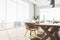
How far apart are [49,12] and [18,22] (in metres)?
4.87

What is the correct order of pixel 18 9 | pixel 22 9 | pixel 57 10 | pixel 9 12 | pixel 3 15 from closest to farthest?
1. pixel 3 15
2. pixel 9 12
3. pixel 18 9
4. pixel 22 9
5. pixel 57 10

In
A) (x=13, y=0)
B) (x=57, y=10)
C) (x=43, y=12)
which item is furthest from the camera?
(x=43, y=12)

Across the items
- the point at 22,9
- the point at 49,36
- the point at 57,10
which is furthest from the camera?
the point at 57,10

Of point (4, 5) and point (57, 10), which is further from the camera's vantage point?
point (57, 10)

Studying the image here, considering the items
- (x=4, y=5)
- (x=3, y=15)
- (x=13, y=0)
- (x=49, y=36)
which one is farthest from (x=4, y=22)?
(x=49, y=36)

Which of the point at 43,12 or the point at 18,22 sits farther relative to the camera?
the point at 43,12

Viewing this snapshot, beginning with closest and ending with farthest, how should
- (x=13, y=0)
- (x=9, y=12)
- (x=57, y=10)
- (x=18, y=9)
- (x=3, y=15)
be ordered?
(x=3, y=15)
(x=9, y=12)
(x=13, y=0)
(x=18, y=9)
(x=57, y=10)

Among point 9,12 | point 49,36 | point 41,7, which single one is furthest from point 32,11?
point 49,36

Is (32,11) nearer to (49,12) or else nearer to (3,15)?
(49,12)

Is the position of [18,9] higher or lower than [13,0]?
lower

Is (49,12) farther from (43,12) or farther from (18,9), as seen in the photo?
(18,9)

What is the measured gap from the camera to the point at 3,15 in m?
7.61

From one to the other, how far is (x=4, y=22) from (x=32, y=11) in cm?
592

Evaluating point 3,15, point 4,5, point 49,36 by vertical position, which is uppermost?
point 4,5
